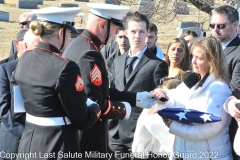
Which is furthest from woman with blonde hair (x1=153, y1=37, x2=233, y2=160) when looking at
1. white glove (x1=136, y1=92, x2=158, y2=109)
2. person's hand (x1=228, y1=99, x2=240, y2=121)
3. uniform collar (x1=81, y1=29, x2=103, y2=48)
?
uniform collar (x1=81, y1=29, x2=103, y2=48)

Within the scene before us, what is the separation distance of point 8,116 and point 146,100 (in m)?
1.27

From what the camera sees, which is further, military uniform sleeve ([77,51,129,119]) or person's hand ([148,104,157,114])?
person's hand ([148,104,157,114])

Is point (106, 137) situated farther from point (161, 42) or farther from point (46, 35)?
point (161, 42)

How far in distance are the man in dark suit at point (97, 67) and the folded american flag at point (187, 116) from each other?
0.34 m

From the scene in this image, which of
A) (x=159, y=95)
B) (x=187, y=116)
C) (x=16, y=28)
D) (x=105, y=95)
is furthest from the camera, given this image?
(x=16, y=28)

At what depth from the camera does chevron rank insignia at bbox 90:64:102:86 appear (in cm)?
379

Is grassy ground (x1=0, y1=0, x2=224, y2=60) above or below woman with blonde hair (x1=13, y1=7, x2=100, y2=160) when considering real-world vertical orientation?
below

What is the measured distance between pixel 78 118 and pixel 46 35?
0.65 m

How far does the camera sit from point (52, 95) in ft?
11.0

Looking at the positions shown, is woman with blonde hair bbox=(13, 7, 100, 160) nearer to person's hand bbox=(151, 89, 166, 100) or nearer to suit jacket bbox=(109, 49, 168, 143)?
person's hand bbox=(151, 89, 166, 100)

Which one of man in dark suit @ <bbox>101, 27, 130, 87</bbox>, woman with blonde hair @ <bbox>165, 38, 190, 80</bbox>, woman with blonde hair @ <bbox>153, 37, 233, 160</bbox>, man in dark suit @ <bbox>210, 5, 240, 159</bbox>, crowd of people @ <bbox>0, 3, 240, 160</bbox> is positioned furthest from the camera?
man in dark suit @ <bbox>101, 27, 130, 87</bbox>

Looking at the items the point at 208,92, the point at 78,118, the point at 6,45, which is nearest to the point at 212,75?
the point at 208,92

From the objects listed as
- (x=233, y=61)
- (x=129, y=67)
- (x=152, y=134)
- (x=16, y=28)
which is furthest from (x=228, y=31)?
(x=16, y=28)

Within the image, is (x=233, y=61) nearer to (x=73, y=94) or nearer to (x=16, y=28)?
(x=73, y=94)
